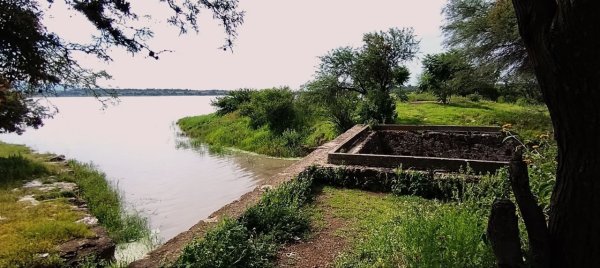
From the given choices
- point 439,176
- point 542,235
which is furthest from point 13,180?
point 542,235

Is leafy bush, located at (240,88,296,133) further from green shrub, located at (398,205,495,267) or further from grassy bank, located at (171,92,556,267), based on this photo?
green shrub, located at (398,205,495,267)

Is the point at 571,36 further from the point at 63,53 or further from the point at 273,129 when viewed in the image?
the point at 273,129

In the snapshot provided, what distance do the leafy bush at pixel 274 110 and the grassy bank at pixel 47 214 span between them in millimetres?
10089

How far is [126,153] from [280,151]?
7919 mm

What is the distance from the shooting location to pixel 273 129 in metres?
19.8

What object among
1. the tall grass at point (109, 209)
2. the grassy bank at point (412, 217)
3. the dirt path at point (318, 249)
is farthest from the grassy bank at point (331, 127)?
the dirt path at point (318, 249)

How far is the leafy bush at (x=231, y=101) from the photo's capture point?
28.9 metres

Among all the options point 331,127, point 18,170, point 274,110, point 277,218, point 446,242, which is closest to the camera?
point 446,242

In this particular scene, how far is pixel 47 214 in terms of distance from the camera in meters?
6.28

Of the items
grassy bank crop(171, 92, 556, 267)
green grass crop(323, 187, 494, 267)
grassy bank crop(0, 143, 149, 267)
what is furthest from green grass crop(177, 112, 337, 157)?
green grass crop(323, 187, 494, 267)

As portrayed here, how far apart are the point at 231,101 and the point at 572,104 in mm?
28283

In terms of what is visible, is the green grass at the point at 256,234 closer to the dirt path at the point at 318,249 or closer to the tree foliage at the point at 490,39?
the dirt path at the point at 318,249

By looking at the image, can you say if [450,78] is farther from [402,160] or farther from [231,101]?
[402,160]

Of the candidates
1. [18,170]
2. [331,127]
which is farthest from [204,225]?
[331,127]
